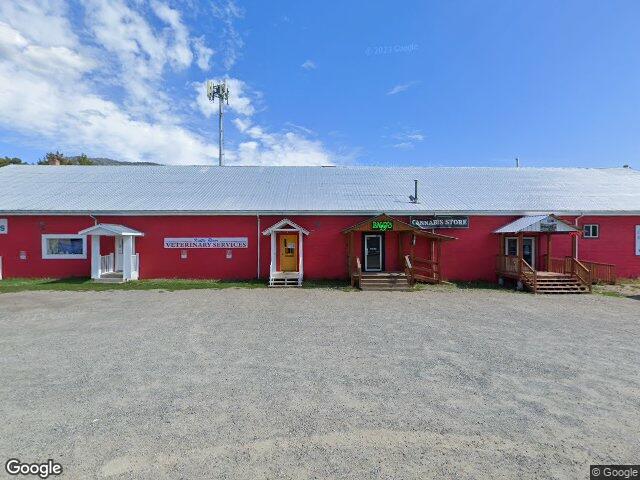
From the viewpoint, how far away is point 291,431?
3803mm

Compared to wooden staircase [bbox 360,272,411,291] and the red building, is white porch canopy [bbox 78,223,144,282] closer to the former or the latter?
the red building

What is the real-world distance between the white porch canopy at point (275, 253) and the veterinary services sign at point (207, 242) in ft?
4.57

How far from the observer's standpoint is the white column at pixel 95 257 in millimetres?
14844

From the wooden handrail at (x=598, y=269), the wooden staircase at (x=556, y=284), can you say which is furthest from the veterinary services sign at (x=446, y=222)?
the wooden handrail at (x=598, y=269)

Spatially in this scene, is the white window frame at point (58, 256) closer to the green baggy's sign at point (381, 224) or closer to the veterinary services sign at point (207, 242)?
the veterinary services sign at point (207, 242)

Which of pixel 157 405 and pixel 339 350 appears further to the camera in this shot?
pixel 339 350

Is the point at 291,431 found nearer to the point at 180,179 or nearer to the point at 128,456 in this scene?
the point at 128,456

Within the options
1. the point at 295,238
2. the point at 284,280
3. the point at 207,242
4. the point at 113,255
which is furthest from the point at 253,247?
the point at 113,255

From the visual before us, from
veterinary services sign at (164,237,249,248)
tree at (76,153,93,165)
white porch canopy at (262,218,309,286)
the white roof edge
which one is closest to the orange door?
white porch canopy at (262,218,309,286)

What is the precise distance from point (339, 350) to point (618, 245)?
17119 mm

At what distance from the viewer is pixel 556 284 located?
45.0 ft

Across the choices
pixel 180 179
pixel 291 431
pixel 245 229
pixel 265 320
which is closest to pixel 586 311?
pixel 265 320

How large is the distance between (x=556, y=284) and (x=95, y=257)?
19.6 metres

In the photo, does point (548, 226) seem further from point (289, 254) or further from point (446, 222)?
point (289, 254)
